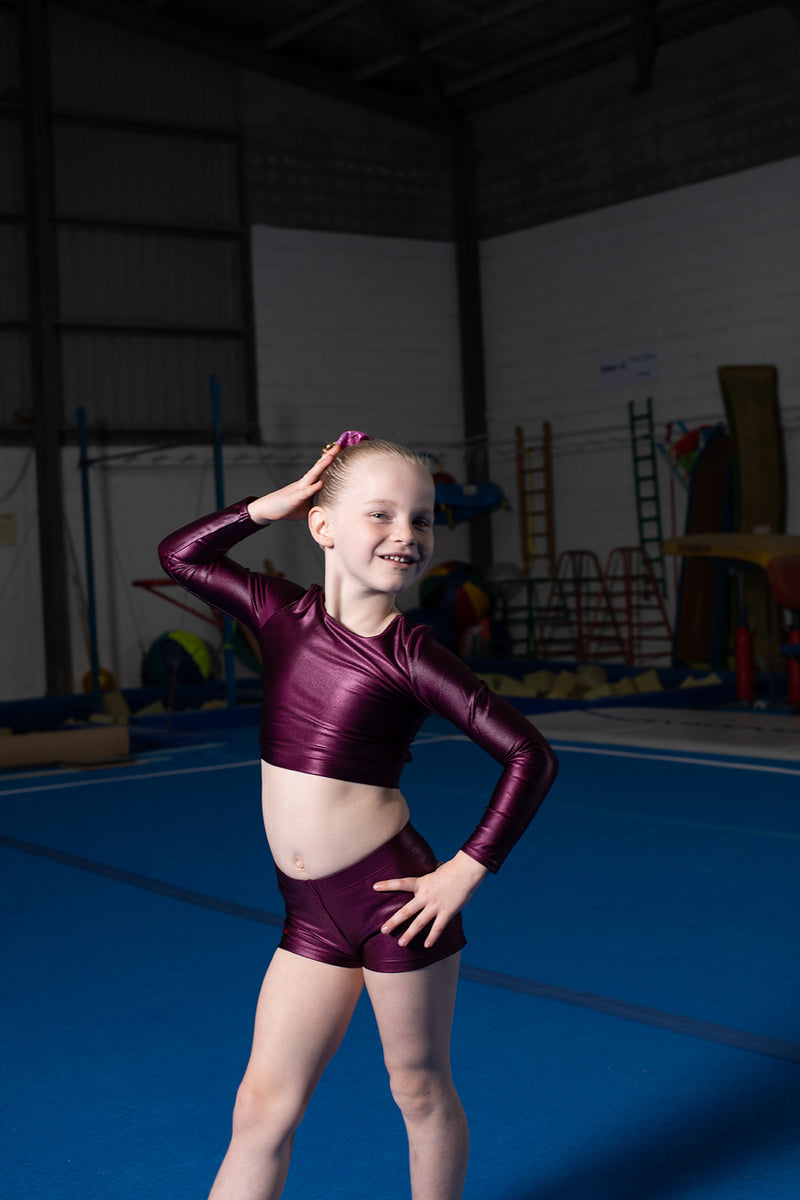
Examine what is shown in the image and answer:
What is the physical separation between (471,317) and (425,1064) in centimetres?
1278

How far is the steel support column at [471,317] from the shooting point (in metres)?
13.9

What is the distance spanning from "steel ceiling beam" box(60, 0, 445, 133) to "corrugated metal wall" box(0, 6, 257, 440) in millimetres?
132

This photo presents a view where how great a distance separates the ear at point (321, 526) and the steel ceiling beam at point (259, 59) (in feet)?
38.5

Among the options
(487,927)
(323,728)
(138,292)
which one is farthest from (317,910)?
(138,292)

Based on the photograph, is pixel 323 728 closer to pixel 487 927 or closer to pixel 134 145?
pixel 487 927

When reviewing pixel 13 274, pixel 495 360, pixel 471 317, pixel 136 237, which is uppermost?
pixel 136 237

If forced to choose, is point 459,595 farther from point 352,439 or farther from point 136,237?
point 352,439

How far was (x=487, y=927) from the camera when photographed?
3.75 m

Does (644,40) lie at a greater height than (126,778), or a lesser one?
greater

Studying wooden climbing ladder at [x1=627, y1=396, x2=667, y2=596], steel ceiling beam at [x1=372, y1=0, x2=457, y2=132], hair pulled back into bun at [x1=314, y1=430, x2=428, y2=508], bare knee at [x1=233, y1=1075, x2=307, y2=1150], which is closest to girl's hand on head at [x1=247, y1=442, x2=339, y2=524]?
hair pulled back into bun at [x1=314, y1=430, x2=428, y2=508]

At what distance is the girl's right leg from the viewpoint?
1676mm

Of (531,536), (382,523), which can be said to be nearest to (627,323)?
(531,536)

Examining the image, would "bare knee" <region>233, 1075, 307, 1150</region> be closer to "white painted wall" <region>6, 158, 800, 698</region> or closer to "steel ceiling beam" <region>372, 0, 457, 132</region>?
"white painted wall" <region>6, 158, 800, 698</region>

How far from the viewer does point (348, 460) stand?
1761 millimetres
